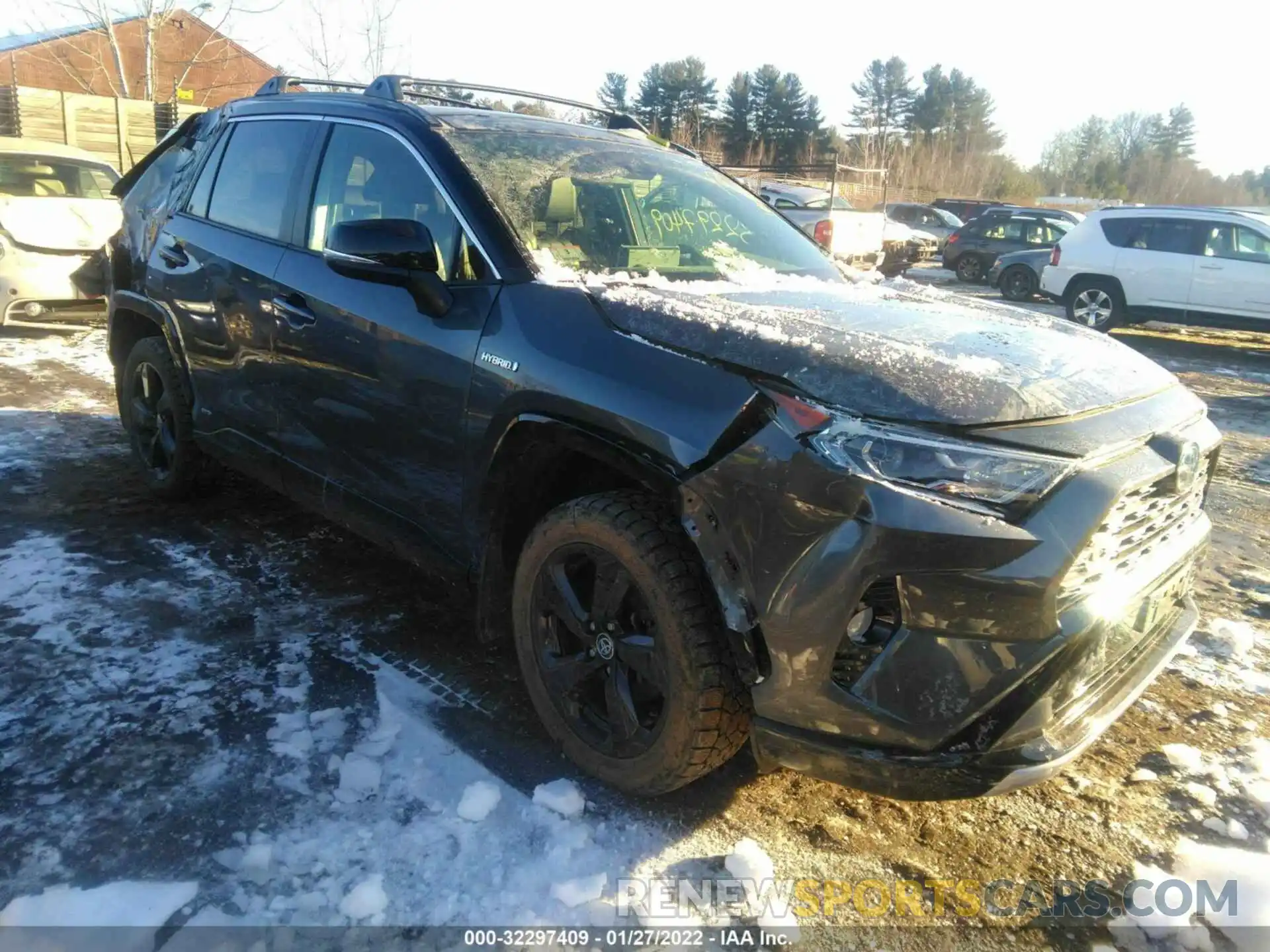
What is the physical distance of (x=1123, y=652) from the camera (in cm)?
226

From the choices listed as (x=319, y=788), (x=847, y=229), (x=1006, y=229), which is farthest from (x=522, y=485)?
(x=1006, y=229)

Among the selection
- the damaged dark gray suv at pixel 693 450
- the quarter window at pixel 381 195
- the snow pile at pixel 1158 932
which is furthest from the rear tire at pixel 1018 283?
the snow pile at pixel 1158 932

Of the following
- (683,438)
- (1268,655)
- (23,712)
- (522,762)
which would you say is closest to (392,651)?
(522,762)

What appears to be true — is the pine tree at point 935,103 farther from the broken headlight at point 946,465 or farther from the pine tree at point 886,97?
the broken headlight at point 946,465

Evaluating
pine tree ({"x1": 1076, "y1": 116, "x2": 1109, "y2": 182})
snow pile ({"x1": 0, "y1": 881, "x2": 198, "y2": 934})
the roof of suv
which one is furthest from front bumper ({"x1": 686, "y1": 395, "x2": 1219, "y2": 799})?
pine tree ({"x1": 1076, "y1": 116, "x2": 1109, "y2": 182})

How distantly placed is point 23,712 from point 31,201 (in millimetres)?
6858

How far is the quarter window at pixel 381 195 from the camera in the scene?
2.77 m

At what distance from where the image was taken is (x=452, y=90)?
3900 millimetres

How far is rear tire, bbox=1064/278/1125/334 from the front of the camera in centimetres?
1283

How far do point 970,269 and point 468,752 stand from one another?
783 inches

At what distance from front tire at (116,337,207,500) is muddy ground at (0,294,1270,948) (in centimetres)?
17

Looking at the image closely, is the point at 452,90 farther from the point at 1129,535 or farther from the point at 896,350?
the point at 1129,535

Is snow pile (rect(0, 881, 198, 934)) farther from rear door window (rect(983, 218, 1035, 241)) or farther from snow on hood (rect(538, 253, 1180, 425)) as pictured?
rear door window (rect(983, 218, 1035, 241))

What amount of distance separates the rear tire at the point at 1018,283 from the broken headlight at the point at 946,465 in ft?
54.1
